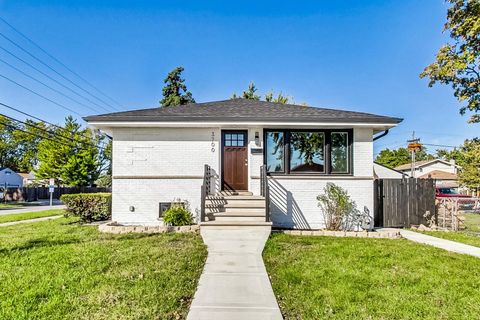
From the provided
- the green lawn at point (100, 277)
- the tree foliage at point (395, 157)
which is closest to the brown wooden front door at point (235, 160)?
the green lawn at point (100, 277)

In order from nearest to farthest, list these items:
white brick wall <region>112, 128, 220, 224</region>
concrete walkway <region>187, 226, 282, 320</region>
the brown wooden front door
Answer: concrete walkway <region>187, 226, 282, 320</region>
white brick wall <region>112, 128, 220, 224</region>
the brown wooden front door

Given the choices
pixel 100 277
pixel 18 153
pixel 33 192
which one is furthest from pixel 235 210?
pixel 18 153

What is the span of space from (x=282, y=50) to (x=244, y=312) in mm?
18207

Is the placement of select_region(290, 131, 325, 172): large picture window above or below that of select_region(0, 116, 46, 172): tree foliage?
below

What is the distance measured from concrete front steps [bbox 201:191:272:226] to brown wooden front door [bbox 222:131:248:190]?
1.81 ft

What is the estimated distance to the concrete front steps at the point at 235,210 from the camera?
7.43 m

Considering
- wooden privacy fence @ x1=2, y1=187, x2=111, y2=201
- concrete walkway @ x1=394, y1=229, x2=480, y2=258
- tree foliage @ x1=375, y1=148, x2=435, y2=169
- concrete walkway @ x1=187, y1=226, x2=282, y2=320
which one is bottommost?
wooden privacy fence @ x1=2, y1=187, x2=111, y2=201

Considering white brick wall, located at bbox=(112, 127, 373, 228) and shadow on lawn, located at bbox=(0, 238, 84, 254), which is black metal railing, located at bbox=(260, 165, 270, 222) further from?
shadow on lawn, located at bbox=(0, 238, 84, 254)

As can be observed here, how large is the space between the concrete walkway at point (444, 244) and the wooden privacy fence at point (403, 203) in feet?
4.09

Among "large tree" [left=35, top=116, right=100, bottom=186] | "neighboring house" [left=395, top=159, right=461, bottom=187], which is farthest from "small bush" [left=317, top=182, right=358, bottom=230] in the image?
"neighboring house" [left=395, top=159, right=461, bottom=187]

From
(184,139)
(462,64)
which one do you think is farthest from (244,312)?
(462,64)

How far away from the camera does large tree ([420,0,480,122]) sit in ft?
33.6

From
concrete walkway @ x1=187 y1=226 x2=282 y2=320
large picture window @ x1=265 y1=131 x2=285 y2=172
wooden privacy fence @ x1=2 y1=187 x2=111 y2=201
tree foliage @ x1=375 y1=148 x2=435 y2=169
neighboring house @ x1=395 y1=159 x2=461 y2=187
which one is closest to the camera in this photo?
concrete walkway @ x1=187 y1=226 x2=282 y2=320

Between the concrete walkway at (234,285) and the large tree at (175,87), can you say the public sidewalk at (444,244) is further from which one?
the large tree at (175,87)
